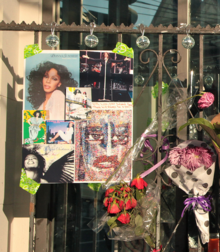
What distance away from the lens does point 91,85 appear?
2121mm

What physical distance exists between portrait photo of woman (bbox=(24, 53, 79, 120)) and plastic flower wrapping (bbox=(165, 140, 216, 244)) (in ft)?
2.86

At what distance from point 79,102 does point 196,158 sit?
901 mm

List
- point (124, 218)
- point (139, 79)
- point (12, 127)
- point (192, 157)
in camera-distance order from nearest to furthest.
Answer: point (124, 218) → point (192, 157) → point (12, 127) → point (139, 79)

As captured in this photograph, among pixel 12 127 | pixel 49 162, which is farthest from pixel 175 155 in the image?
pixel 12 127

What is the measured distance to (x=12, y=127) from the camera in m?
2.53

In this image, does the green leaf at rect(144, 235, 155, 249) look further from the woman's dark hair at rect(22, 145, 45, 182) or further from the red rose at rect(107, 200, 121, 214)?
the woman's dark hair at rect(22, 145, 45, 182)

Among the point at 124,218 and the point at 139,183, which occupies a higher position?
the point at 139,183

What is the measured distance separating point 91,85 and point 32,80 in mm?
423

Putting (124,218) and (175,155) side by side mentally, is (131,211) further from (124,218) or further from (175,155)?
(175,155)

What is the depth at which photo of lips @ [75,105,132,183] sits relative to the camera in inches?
82.5

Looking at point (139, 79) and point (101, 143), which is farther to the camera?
point (139, 79)

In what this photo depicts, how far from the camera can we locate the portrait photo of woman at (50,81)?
Answer: 6.89ft

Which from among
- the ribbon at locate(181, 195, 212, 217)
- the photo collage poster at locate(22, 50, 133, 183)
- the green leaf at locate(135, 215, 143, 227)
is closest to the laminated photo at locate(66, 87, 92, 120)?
the photo collage poster at locate(22, 50, 133, 183)

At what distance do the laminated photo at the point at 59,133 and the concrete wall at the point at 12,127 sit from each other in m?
0.50
